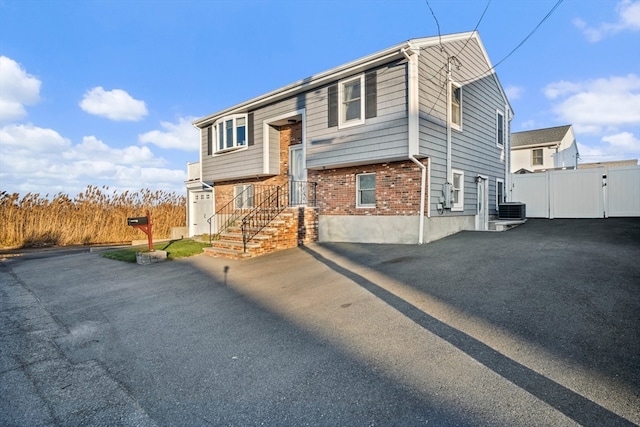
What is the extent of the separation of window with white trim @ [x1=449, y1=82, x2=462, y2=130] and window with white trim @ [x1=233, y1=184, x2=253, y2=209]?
29.5 feet

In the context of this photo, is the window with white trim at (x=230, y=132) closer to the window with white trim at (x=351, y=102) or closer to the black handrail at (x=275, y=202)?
the black handrail at (x=275, y=202)

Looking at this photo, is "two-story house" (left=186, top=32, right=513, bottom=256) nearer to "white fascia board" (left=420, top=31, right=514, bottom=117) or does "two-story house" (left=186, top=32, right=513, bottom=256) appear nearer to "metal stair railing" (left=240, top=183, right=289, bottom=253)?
"white fascia board" (left=420, top=31, right=514, bottom=117)

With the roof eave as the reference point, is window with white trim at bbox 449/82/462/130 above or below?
below

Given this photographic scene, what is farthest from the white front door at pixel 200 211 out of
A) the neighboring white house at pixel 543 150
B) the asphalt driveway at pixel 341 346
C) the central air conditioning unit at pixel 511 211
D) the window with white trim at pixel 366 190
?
the neighboring white house at pixel 543 150

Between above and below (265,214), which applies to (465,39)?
above

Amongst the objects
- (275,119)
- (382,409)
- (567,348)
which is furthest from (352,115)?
(382,409)

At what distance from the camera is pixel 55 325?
5293mm

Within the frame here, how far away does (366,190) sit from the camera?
38.8ft

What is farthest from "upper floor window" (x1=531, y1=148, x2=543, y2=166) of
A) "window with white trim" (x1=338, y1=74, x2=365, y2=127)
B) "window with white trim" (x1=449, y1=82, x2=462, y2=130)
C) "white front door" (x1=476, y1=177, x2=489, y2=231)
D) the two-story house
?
"window with white trim" (x1=338, y1=74, x2=365, y2=127)

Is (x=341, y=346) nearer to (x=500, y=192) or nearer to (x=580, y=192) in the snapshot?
(x=500, y=192)

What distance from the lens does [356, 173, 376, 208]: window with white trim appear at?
11633mm

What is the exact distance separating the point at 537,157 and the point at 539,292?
1028 inches

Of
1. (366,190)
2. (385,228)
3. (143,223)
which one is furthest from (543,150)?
Result: (143,223)

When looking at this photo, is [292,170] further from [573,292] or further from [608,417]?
[608,417]
